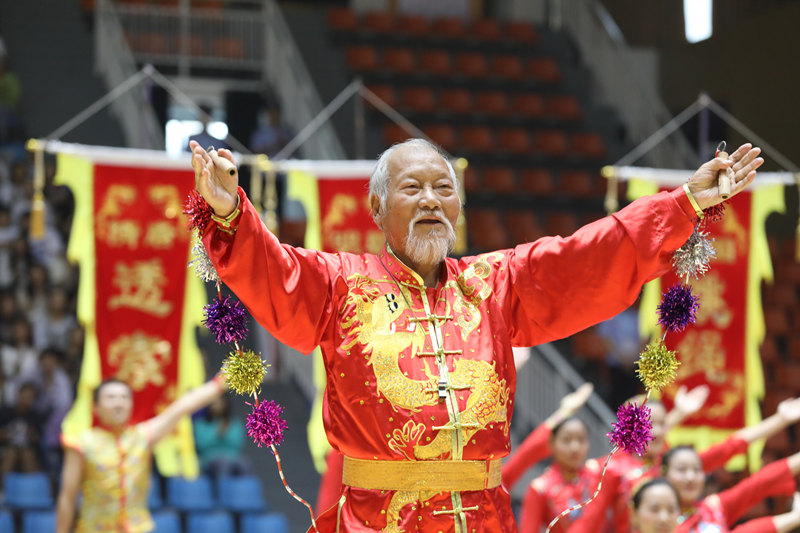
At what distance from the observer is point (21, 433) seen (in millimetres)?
6309

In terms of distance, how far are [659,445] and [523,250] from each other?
2.53m

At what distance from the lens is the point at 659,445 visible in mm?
4523

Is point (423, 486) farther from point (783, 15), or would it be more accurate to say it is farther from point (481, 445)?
point (783, 15)

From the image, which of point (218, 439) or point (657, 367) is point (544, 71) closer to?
point (218, 439)

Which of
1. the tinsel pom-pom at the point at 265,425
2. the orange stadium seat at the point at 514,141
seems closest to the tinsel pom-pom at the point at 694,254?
the tinsel pom-pom at the point at 265,425

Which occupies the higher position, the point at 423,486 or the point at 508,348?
the point at 508,348

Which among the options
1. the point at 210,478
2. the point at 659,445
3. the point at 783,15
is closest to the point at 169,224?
the point at 210,478

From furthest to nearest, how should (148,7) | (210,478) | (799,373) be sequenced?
(148,7) < (799,373) < (210,478)

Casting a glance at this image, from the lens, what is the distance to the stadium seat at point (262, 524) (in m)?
5.94

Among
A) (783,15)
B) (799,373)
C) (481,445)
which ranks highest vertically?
(783,15)

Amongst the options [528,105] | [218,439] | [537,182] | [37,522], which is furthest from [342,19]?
[37,522]

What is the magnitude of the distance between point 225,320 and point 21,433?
4631mm

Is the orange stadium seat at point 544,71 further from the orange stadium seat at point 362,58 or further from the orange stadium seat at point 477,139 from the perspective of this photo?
the orange stadium seat at point 362,58

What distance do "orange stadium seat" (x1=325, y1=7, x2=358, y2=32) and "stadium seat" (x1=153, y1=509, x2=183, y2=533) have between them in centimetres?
551
